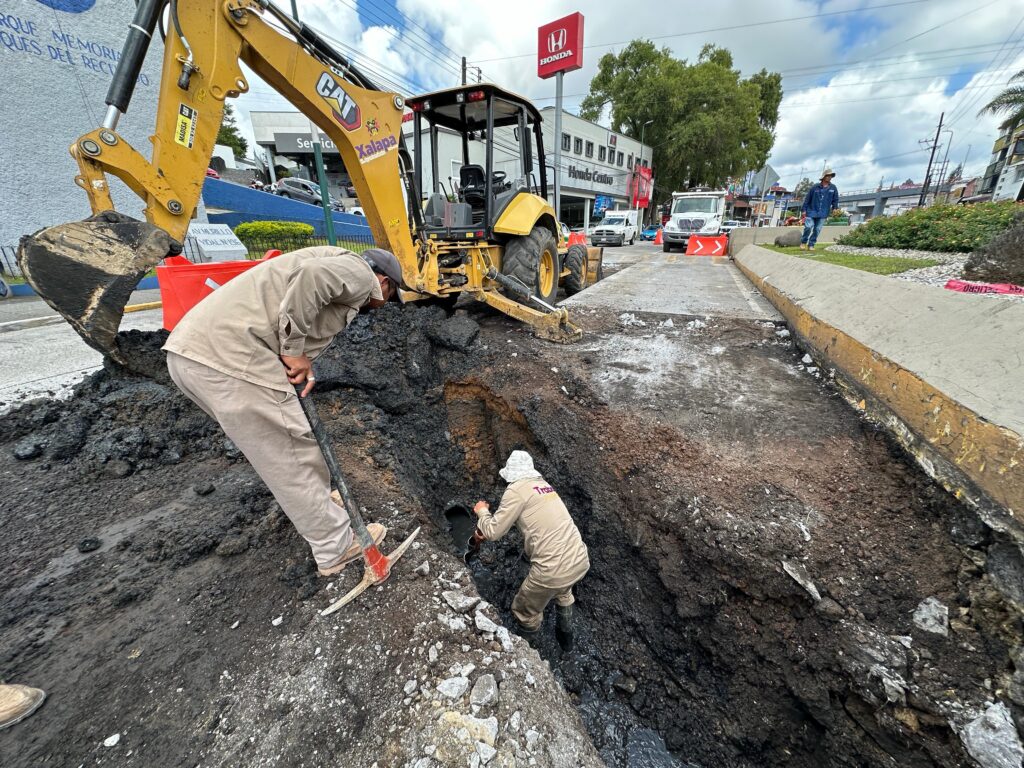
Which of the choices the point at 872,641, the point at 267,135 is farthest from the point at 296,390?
the point at 267,135

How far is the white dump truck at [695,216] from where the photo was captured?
18109 millimetres

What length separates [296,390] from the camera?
202 cm

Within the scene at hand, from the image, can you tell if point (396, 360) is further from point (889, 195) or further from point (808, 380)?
point (889, 195)

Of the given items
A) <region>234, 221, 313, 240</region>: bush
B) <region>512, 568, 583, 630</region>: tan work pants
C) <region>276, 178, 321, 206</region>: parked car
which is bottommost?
<region>512, 568, 583, 630</region>: tan work pants

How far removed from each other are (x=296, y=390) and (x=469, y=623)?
1333mm

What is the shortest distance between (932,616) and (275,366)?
10.2 feet

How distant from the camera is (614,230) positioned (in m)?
23.8

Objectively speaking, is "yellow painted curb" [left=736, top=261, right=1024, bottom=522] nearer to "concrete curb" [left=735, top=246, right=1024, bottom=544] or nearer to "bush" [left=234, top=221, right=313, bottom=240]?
"concrete curb" [left=735, top=246, right=1024, bottom=544]

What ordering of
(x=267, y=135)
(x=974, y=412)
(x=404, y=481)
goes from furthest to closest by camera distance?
1. (x=267, y=135)
2. (x=404, y=481)
3. (x=974, y=412)

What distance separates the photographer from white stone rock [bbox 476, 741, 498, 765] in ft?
4.46

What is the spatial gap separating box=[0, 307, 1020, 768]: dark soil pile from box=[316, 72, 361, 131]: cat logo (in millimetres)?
2030

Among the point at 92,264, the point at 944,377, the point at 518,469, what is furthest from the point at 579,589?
the point at 92,264

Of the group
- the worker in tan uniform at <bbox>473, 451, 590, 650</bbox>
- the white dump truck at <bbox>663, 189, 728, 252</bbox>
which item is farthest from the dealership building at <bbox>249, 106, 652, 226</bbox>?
the worker in tan uniform at <bbox>473, 451, 590, 650</bbox>

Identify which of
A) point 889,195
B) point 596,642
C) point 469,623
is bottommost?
point 596,642
